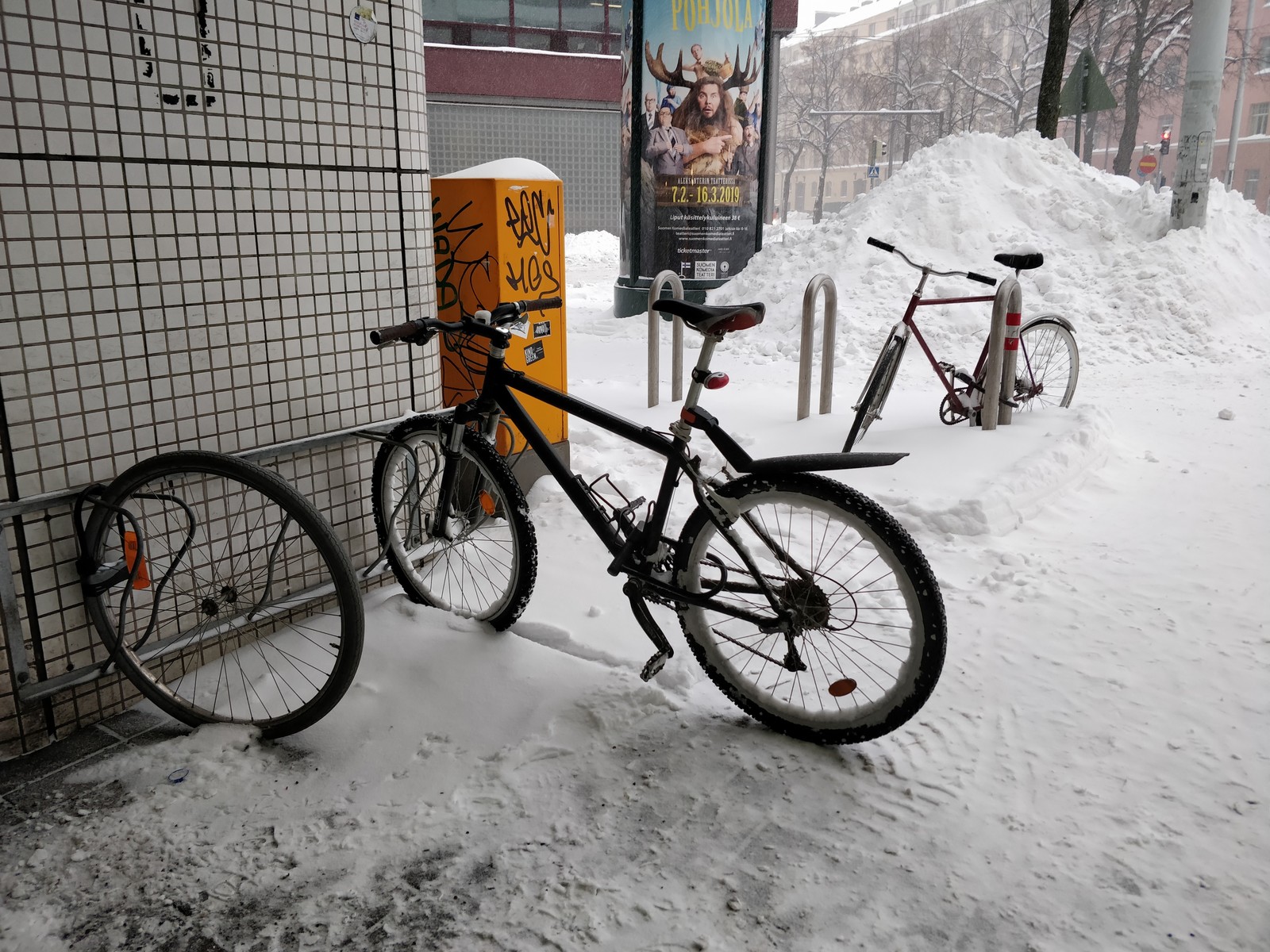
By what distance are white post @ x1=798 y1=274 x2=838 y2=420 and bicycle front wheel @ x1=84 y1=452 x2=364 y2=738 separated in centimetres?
372

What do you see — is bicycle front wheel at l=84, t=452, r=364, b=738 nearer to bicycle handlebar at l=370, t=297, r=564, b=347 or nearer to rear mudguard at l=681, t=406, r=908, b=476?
bicycle handlebar at l=370, t=297, r=564, b=347

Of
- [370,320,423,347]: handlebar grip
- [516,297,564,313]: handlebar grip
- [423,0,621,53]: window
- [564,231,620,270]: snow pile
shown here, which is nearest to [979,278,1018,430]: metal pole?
[516,297,564,313]: handlebar grip

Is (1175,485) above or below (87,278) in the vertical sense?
below

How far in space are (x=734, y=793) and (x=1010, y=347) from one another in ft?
13.4

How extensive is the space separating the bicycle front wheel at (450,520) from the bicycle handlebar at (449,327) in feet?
1.08

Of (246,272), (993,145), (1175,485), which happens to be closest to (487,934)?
(246,272)

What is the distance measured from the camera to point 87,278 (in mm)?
2688

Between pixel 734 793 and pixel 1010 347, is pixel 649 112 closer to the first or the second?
pixel 1010 347

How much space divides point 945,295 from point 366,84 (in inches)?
300

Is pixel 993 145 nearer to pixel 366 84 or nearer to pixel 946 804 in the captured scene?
pixel 366 84

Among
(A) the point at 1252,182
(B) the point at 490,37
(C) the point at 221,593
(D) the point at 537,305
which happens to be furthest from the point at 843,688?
(A) the point at 1252,182

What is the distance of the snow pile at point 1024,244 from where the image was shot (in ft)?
30.4

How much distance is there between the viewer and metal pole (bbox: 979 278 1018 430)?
18.4 ft

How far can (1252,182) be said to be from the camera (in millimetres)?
44594
